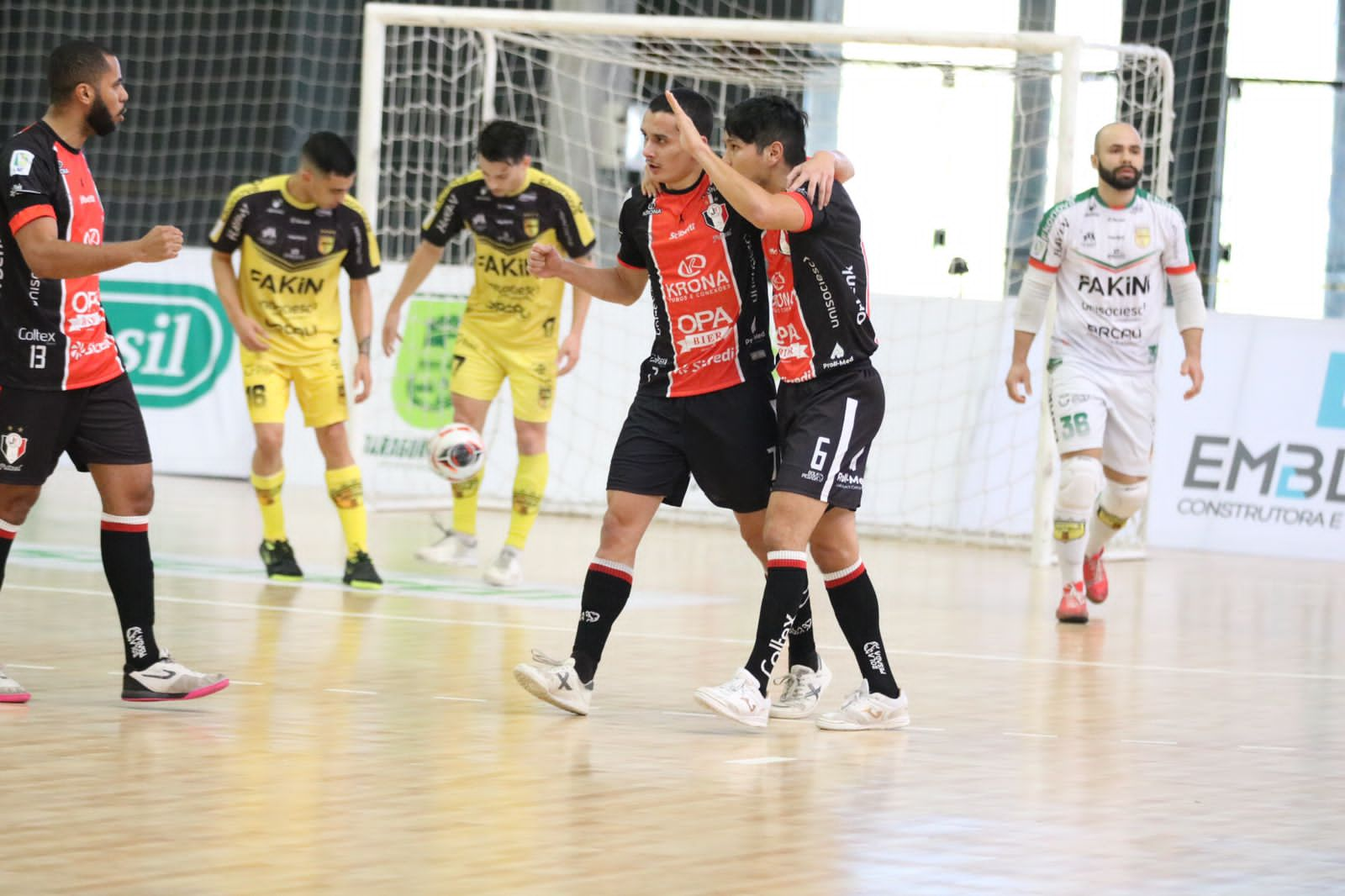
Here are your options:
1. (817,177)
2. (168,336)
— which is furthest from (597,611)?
(168,336)

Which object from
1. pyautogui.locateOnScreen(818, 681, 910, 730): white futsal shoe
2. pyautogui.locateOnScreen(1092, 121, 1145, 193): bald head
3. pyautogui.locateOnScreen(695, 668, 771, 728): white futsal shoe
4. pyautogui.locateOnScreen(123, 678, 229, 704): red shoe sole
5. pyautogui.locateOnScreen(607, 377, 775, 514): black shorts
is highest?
pyautogui.locateOnScreen(1092, 121, 1145, 193): bald head

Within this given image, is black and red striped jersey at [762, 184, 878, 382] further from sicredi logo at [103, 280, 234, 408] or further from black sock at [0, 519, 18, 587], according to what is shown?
sicredi logo at [103, 280, 234, 408]

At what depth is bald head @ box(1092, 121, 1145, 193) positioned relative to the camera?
793 cm

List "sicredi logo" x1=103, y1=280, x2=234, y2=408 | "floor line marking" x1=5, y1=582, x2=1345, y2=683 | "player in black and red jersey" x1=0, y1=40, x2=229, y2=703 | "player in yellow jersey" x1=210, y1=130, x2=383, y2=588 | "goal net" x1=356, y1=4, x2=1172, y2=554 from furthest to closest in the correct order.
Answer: "sicredi logo" x1=103, y1=280, x2=234, y2=408 < "goal net" x1=356, y1=4, x2=1172, y2=554 < "player in yellow jersey" x1=210, y1=130, x2=383, y2=588 < "floor line marking" x1=5, y1=582, x2=1345, y2=683 < "player in black and red jersey" x1=0, y1=40, x2=229, y2=703

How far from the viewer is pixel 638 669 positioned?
618 centimetres

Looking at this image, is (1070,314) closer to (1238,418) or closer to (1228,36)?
(1238,418)

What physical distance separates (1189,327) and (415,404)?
235 inches

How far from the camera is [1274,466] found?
11703 millimetres

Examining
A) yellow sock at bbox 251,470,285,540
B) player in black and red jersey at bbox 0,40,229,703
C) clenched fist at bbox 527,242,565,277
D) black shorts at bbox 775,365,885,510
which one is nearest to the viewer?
player in black and red jersey at bbox 0,40,229,703

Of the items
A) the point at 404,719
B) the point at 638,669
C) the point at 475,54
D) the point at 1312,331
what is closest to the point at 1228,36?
the point at 1312,331

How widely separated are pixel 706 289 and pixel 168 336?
932 cm

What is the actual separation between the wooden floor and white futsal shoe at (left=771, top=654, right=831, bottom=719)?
117mm

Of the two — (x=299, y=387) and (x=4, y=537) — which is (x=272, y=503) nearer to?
(x=299, y=387)

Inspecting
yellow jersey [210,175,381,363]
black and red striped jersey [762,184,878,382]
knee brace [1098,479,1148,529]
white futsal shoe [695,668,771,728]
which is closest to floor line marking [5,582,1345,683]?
yellow jersey [210,175,381,363]
